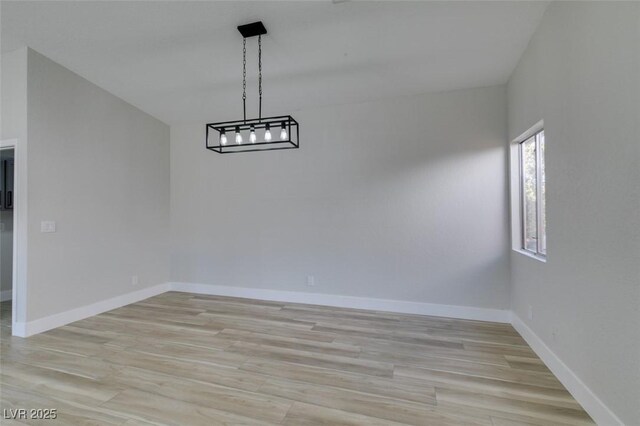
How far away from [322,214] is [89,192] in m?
3.01

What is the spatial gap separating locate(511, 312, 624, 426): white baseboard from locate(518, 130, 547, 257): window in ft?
2.67

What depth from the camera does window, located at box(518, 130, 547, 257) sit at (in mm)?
2649

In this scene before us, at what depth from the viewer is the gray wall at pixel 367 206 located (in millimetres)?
3373

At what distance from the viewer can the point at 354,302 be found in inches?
150

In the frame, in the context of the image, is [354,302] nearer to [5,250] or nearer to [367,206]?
[367,206]

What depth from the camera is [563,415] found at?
175 centimetres

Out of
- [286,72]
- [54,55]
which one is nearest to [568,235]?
[286,72]

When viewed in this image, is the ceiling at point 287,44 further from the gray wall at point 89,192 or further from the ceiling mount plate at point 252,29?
the gray wall at point 89,192

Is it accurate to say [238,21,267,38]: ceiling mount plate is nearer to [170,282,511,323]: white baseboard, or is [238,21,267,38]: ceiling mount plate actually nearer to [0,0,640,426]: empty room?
[0,0,640,426]: empty room

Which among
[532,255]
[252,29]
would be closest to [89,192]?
[252,29]

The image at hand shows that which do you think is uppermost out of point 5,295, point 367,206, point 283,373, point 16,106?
point 16,106

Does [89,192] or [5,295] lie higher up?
[89,192]

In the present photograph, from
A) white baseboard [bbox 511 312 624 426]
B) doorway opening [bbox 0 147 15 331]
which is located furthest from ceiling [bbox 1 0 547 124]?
white baseboard [bbox 511 312 624 426]

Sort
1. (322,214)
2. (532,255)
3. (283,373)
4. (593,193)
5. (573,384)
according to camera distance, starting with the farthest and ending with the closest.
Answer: (322,214)
(532,255)
(283,373)
(573,384)
(593,193)
